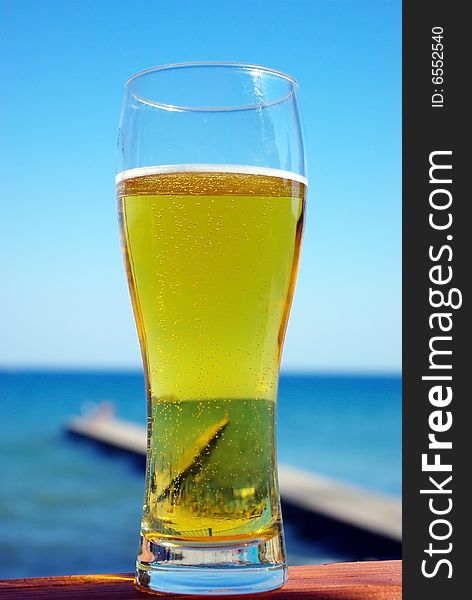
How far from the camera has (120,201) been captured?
102cm

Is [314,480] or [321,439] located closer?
[314,480]

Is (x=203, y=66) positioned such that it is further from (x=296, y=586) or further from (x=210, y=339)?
(x=296, y=586)

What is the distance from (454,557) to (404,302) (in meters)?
0.27

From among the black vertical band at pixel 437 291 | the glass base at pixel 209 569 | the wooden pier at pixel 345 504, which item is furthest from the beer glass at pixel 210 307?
the wooden pier at pixel 345 504

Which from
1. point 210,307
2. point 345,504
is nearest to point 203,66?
point 210,307

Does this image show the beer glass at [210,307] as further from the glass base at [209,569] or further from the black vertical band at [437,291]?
the black vertical band at [437,291]

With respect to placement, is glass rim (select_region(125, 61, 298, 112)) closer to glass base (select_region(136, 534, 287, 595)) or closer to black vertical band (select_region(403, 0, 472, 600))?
black vertical band (select_region(403, 0, 472, 600))

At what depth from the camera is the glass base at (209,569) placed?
35.4 inches

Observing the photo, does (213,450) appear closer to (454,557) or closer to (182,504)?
(182,504)

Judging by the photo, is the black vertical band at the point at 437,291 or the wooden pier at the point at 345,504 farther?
the wooden pier at the point at 345,504

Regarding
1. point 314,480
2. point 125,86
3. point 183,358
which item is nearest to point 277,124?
point 125,86

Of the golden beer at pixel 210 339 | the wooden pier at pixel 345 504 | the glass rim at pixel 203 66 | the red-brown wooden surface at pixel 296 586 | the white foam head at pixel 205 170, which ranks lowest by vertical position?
the red-brown wooden surface at pixel 296 586

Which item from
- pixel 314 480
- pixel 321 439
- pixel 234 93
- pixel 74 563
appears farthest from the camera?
pixel 321 439

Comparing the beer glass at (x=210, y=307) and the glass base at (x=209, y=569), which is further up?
the beer glass at (x=210, y=307)
